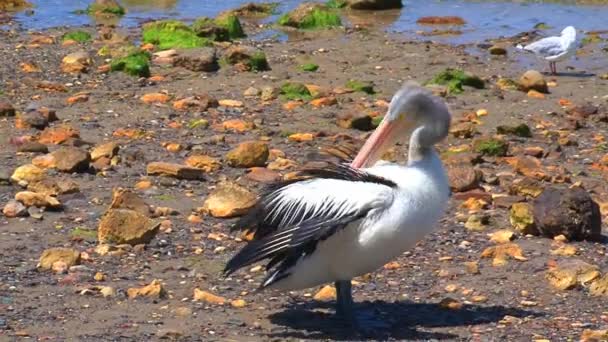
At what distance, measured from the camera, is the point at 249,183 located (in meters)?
8.88

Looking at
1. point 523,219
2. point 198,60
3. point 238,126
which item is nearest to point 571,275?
point 523,219

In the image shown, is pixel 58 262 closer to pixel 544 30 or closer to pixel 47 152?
pixel 47 152

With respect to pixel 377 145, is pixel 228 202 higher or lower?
lower

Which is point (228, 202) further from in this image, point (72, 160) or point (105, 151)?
point (105, 151)

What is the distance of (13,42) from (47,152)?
557cm

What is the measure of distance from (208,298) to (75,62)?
673cm

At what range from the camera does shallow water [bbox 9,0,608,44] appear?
1702 centimetres

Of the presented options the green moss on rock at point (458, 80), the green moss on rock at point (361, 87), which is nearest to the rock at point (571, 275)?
the green moss on rock at point (361, 87)

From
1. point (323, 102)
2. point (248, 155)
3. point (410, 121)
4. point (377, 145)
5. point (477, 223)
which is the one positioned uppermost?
point (410, 121)

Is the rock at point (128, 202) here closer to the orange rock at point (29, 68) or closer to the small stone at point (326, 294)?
the small stone at point (326, 294)

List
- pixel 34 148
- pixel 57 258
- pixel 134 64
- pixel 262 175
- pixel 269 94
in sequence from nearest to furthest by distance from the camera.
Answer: pixel 57 258 → pixel 262 175 → pixel 34 148 → pixel 269 94 → pixel 134 64

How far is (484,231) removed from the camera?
7863mm

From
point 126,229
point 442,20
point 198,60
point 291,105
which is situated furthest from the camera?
point 442,20

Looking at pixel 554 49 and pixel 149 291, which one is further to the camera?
pixel 554 49
